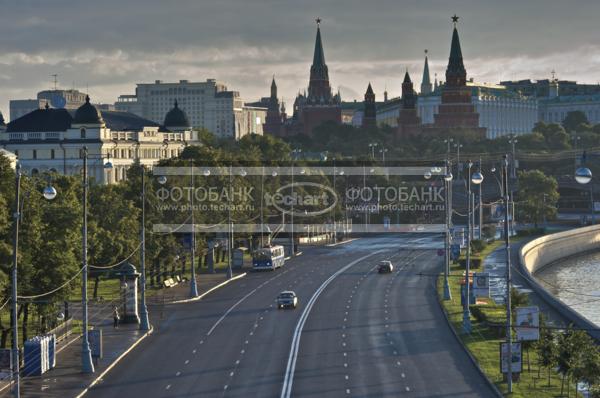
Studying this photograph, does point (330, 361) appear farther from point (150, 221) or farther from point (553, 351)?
point (150, 221)

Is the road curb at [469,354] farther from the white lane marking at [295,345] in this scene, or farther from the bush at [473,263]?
the bush at [473,263]

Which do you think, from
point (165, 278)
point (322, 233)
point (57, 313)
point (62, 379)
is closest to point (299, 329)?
point (57, 313)

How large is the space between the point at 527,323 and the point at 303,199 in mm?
100937

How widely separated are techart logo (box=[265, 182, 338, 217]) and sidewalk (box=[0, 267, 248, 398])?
52417 mm

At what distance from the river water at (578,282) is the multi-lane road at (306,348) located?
583 inches

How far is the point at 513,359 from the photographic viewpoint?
2365 inches

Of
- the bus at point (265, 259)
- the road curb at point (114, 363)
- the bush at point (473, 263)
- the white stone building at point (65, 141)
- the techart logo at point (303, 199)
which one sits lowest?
the road curb at point (114, 363)

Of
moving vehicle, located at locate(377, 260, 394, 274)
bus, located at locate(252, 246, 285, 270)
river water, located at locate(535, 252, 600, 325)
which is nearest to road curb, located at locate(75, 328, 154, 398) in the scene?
river water, located at locate(535, 252, 600, 325)

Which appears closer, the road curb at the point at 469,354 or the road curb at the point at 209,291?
the road curb at the point at 469,354

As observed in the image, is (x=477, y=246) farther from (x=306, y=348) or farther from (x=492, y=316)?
(x=306, y=348)

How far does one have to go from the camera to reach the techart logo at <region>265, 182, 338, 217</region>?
156625 millimetres

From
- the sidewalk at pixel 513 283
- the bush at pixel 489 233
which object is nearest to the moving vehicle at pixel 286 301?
the sidewalk at pixel 513 283

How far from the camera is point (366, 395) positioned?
184 feet

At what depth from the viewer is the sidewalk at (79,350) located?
58.5 meters
